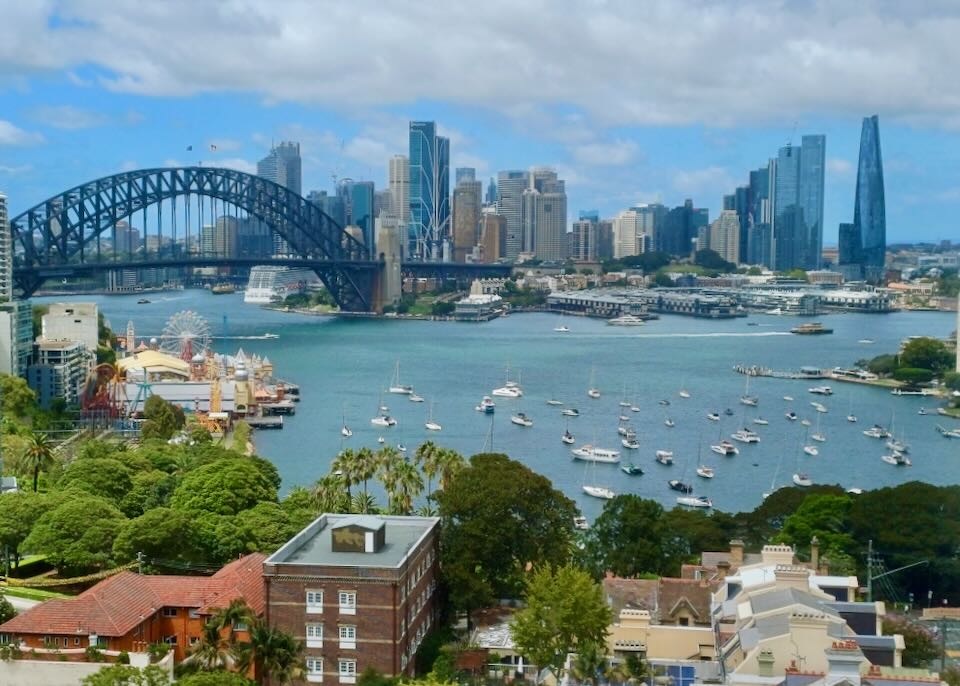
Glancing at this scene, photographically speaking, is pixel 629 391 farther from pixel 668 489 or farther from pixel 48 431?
pixel 48 431

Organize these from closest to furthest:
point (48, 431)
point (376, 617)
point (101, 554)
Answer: point (376, 617)
point (101, 554)
point (48, 431)

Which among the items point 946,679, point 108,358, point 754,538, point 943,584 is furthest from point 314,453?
point 946,679

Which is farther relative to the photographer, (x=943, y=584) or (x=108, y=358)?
(x=108, y=358)

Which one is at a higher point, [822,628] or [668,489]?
[822,628]

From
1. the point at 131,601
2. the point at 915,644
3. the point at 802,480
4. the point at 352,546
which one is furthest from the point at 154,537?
the point at 802,480

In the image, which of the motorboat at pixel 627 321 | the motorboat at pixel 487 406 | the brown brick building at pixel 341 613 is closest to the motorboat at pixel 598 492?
the motorboat at pixel 487 406

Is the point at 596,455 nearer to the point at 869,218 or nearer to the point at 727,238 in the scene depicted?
the point at 869,218

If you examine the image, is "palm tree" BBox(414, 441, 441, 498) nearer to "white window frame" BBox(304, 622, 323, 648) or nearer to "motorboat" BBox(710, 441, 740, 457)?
"white window frame" BBox(304, 622, 323, 648)

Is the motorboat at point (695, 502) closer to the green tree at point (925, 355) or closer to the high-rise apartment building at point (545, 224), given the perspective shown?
the green tree at point (925, 355)
